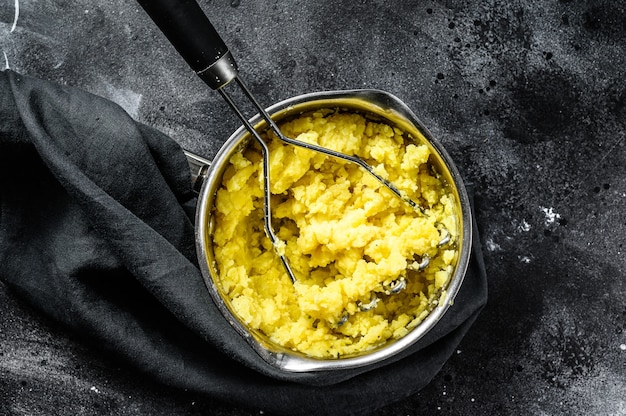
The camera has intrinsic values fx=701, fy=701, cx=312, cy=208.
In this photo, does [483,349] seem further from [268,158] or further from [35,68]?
[35,68]

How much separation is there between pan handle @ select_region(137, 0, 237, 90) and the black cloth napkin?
0.62ft

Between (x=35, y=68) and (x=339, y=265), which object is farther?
(x=35, y=68)

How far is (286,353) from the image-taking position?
0.85 m

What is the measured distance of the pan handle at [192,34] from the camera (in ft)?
2.31

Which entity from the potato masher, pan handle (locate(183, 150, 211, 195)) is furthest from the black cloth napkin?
the potato masher

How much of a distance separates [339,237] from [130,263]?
259mm

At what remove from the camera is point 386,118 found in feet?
2.75

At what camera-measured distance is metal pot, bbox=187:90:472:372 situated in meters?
0.81

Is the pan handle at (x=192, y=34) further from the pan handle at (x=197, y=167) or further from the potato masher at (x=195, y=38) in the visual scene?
the pan handle at (x=197, y=167)

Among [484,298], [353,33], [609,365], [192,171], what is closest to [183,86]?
[192,171]

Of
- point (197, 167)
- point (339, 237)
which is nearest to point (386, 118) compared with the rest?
point (339, 237)

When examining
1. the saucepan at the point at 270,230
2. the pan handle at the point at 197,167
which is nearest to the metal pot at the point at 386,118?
the saucepan at the point at 270,230

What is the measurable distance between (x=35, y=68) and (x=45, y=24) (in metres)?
0.06

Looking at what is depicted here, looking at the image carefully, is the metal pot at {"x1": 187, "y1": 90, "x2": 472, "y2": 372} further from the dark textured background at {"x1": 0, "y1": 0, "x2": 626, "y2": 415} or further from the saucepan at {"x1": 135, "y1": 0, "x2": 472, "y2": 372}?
the dark textured background at {"x1": 0, "y1": 0, "x2": 626, "y2": 415}
